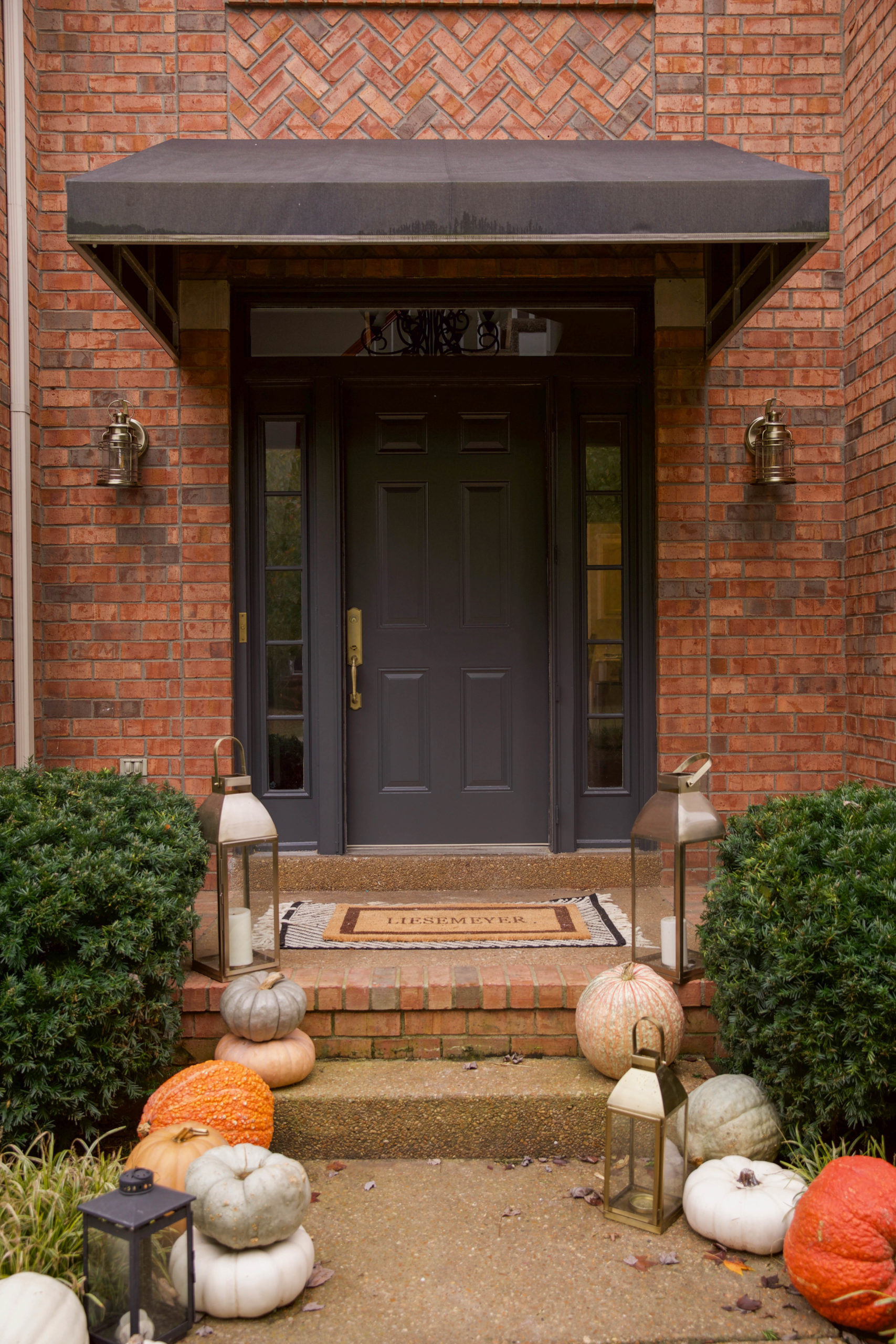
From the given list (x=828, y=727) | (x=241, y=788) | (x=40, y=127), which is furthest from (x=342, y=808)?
(x=40, y=127)

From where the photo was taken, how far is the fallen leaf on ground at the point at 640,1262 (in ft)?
7.96

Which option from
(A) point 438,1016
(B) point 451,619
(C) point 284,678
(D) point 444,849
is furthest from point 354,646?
(A) point 438,1016

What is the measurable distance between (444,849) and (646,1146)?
83.5 inches

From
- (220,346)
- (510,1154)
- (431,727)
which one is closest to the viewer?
(510,1154)

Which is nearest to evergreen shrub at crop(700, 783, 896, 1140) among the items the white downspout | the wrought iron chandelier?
the wrought iron chandelier

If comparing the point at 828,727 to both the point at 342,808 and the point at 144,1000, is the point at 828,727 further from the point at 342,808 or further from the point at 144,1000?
the point at 144,1000

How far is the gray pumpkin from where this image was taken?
295 centimetres

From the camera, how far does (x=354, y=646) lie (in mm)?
4609

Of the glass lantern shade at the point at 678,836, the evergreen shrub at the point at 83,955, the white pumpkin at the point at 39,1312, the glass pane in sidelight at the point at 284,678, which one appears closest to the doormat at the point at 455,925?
the glass lantern shade at the point at 678,836

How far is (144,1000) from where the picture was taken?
2.78 metres

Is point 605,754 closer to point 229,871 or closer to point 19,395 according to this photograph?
point 229,871

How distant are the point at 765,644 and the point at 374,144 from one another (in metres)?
2.72

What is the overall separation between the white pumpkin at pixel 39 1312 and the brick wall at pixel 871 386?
10.9ft

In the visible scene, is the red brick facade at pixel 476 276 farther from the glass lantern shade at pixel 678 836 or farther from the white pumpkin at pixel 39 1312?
the white pumpkin at pixel 39 1312
